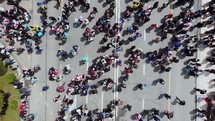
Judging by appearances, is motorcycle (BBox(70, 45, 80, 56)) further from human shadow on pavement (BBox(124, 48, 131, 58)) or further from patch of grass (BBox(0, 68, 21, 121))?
patch of grass (BBox(0, 68, 21, 121))

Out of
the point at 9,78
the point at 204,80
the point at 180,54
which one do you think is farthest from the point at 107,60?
the point at 9,78

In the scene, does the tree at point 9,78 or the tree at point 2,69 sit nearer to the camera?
the tree at point 2,69

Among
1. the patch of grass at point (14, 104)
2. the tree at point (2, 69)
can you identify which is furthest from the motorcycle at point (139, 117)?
the tree at point (2, 69)

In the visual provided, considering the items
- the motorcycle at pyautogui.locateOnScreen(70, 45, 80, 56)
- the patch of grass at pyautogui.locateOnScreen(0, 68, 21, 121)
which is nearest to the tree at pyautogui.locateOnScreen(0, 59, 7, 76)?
the patch of grass at pyautogui.locateOnScreen(0, 68, 21, 121)

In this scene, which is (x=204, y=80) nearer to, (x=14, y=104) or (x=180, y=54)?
(x=180, y=54)

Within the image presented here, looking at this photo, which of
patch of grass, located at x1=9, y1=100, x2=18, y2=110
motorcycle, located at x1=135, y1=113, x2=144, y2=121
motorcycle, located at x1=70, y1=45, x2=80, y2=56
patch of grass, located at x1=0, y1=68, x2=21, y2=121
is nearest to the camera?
motorcycle, located at x1=135, y1=113, x2=144, y2=121

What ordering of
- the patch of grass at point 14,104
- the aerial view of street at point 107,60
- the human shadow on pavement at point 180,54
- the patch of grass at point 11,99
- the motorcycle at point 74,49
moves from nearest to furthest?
1. the aerial view of street at point 107,60
2. the human shadow on pavement at point 180,54
3. the motorcycle at point 74,49
4. the patch of grass at point 14,104
5. the patch of grass at point 11,99

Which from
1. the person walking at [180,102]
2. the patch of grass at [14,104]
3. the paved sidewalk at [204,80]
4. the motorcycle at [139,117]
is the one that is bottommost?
the motorcycle at [139,117]

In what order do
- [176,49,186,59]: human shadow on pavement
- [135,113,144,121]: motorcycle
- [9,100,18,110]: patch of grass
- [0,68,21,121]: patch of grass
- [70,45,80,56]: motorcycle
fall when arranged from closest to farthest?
[176,49,186,59]: human shadow on pavement
[135,113,144,121]: motorcycle
[70,45,80,56]: motorcycle
[9,100,18,110]: patch of grass
[0,68,21,121]: patch of grass

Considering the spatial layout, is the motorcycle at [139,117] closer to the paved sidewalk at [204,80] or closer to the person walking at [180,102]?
the person walking at [180,102]

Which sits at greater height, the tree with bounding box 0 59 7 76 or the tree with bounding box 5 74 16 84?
the tree with bounding box 0 59 7 76
